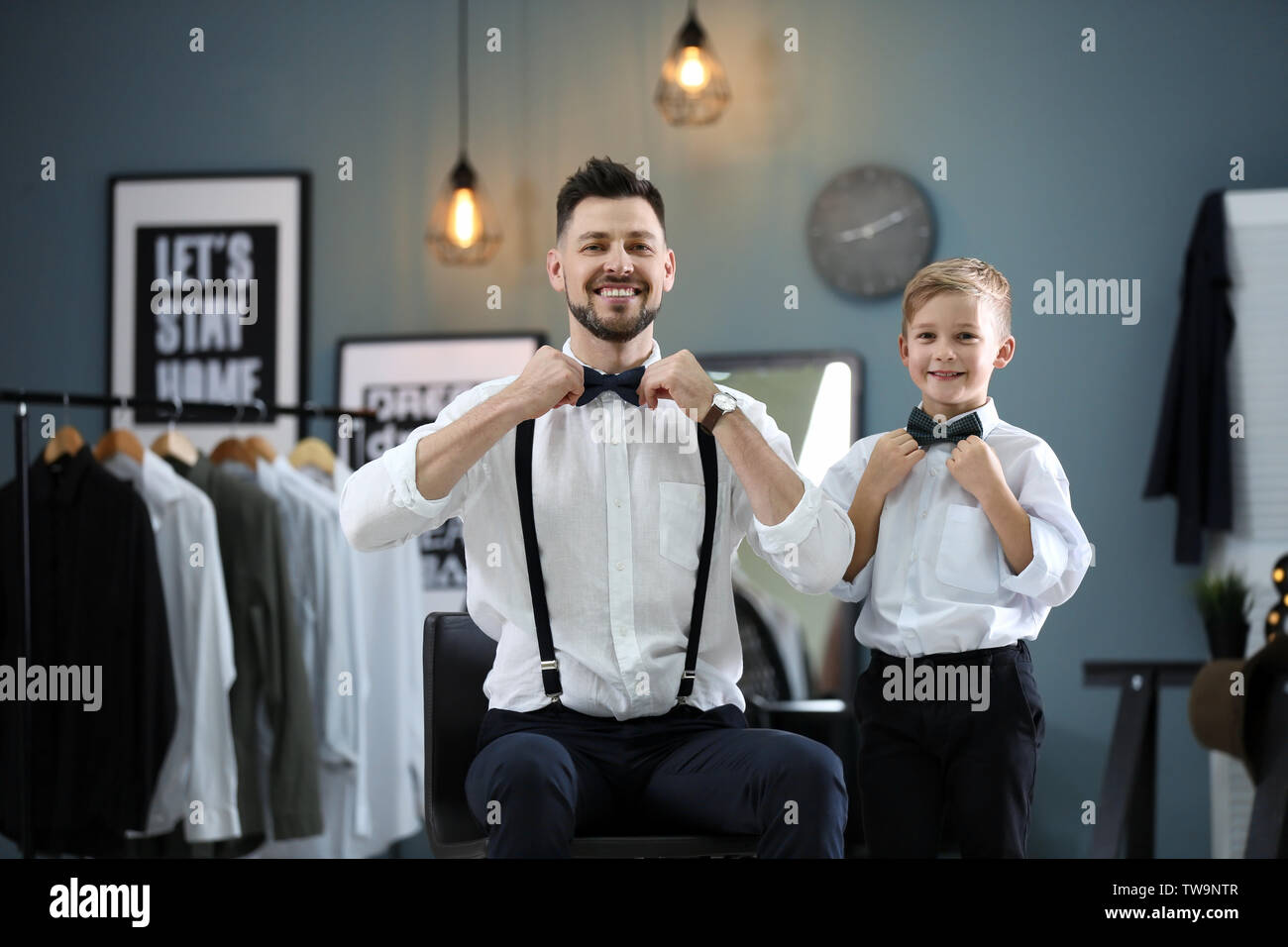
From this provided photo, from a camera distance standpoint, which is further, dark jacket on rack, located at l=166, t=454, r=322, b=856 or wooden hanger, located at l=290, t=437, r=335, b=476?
Answer: wooden hanger, located at l=290, t=437, r=335, b=476

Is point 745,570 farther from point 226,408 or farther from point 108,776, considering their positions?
point 108,776

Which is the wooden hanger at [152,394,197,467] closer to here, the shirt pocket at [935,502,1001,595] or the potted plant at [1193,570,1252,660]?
the shirt pocket at [935,502,1001,595]

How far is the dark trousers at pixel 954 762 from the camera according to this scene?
1.98 m

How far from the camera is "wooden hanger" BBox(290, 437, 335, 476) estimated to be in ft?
12.8

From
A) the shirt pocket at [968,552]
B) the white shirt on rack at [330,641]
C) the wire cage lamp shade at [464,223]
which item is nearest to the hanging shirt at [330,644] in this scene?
the white shirt on rack at [330,641]

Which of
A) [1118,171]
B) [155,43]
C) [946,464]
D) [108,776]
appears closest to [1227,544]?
[1118,171]

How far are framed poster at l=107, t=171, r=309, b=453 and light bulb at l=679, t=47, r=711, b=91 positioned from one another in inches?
54.3

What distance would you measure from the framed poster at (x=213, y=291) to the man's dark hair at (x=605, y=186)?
2.47 metres

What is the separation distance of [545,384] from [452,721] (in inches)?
25.7

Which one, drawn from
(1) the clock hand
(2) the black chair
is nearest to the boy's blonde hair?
(2) the black chair

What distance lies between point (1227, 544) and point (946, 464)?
227 centimetres

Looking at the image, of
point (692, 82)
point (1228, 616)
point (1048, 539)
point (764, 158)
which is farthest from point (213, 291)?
point (1228, 616)

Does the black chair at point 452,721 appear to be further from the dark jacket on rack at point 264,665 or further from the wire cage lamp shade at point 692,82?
the wire cage lamp shade at point 692,82

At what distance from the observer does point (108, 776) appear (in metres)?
3.19
